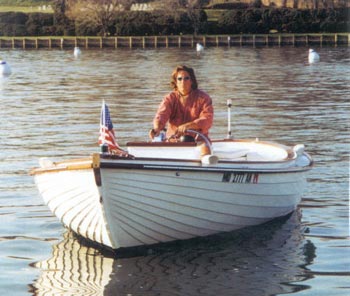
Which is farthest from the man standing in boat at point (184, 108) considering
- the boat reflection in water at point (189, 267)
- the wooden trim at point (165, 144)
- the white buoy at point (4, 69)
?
the white buoy at point (4, 69)

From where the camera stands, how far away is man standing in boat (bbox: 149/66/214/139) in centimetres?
1441

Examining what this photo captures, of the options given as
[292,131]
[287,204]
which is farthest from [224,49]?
[287,204]

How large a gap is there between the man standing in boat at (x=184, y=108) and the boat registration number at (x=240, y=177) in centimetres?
109

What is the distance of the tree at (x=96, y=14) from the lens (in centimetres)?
9325

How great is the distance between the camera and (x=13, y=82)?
157 ft

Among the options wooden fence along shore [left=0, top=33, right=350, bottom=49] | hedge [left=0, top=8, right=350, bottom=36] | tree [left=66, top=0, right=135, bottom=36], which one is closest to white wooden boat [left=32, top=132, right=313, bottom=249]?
wooden fence along shore [left=0, top=33, right=350, bottom=49]

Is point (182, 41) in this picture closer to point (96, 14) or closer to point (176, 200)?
point (96, 14)

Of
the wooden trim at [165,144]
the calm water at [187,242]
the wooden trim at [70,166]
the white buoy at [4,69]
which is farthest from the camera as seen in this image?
the white buoy at [4,69]

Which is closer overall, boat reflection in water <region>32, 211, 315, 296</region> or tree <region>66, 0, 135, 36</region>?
boat reflection in water <region>32, 211, 315, 296</region>

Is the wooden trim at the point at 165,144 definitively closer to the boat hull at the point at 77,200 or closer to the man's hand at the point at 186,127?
the man's hand at the point at 186,127

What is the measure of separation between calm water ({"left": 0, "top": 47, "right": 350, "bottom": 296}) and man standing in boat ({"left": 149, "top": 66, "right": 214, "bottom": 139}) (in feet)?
5.15

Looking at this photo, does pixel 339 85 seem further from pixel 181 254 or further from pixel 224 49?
pixel 224 49

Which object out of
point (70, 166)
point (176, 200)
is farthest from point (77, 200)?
point (176, 200)

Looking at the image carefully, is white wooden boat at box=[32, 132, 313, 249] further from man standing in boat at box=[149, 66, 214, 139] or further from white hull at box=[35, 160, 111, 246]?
man standing in boat at box=[149, 66, 214, 139]
